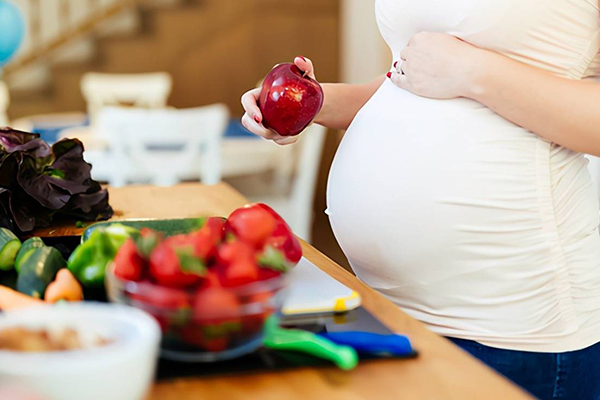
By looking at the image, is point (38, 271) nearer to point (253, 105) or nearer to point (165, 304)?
point (165, 304)

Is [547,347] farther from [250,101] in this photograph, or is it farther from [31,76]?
[31,76]

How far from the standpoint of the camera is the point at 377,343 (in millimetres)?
682

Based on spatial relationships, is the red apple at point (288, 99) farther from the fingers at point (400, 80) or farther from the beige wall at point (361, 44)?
the beige wall at point (361, 44)

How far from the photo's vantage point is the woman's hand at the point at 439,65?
3.51 feet

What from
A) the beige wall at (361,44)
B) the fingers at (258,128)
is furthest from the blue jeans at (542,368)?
the beige wall at (361,44)

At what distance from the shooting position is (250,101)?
1.14 metres

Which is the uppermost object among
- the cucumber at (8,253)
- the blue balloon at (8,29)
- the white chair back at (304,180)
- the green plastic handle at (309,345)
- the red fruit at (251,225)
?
the red fruit at (251,225)

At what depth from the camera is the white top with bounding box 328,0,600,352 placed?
1047 millimetres

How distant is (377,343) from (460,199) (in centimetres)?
42

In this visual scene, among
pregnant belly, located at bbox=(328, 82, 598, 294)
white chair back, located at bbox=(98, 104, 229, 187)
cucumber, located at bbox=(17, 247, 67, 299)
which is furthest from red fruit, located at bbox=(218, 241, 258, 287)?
white chair back, located at bbox=(98, 104, 229, 187)

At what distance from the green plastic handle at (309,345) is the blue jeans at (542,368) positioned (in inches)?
16.8

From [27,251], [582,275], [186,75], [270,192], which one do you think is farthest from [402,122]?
[186,75]

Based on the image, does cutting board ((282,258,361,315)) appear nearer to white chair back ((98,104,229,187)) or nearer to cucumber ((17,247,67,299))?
cucumber ((17,247,67,299))

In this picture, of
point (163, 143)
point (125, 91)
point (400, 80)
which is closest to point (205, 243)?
point (400, 80)
